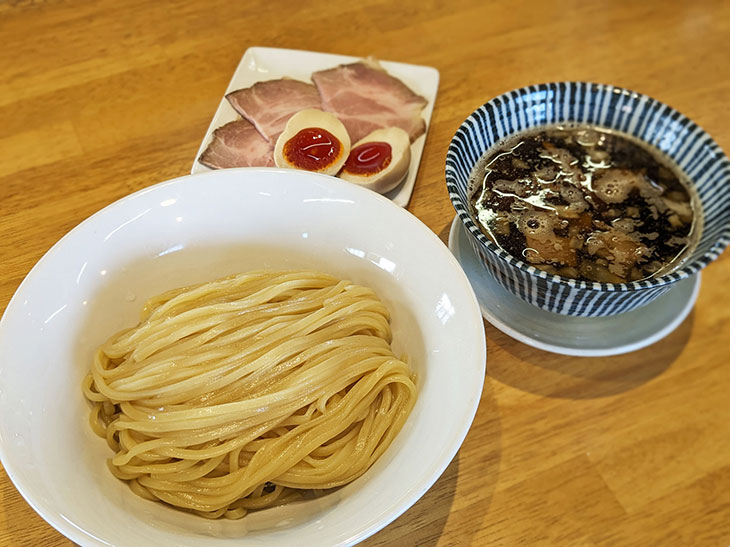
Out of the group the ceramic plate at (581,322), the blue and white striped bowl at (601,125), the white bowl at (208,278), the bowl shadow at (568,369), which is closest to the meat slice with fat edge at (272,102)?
the white bowl at (208,278)

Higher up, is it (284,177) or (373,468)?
(284,177)

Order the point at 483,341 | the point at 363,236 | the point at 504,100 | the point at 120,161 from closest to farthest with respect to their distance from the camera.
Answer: the point at 483,341
the point at 363,236
the point at 504,100
the point at 120,161

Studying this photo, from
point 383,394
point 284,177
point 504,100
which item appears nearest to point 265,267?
point 284,177

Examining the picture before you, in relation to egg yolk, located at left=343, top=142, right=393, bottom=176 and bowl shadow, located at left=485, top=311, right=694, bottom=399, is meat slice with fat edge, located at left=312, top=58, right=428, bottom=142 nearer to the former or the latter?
egg yolk, located at left=343, top=142, right=393, bottom=176

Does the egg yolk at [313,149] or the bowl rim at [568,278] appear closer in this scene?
the bowl rim at [568,278]

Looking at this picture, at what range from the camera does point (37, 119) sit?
185 cm

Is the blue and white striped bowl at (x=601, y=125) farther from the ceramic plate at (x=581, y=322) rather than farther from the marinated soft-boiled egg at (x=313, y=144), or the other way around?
the marinated soft-boiled egg at (x=313, y=144)

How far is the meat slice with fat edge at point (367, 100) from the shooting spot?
6.01 feet

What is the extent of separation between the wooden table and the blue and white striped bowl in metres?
0.23

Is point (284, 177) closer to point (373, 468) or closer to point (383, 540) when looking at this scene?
point (373, 468)

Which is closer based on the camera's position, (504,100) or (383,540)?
(383,540)

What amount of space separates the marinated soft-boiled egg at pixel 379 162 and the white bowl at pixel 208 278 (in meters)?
0.25

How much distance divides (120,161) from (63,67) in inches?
18.1

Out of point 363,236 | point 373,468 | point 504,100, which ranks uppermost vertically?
point 504,100
